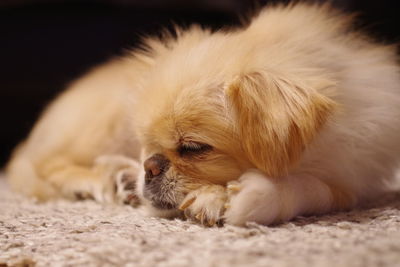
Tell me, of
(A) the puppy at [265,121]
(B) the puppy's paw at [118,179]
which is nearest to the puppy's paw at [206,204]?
(A) the puppy at [265,121]

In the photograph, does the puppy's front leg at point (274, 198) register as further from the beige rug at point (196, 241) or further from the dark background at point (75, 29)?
the dark background at point (75, 29)

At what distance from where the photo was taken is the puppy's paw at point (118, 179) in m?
1.67

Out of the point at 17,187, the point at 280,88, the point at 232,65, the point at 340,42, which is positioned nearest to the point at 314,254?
the point at 280,88

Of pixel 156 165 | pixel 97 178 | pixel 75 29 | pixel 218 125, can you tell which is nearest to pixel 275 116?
pixel 218 125

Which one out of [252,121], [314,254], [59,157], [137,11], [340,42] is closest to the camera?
Result: [314,254]

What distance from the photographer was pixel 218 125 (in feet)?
4.22

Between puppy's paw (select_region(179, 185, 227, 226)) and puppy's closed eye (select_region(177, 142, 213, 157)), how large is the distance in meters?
0.10

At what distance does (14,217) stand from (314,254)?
96 centimetres

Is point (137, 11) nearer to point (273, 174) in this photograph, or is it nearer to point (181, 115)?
point (181, 115)

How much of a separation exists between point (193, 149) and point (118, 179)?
522mm

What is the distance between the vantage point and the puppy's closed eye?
130 centimetres

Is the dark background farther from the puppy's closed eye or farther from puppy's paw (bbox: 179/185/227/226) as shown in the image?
puppy's paw (bbox: 179/185/227/226)

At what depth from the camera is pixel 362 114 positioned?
1.39 metres

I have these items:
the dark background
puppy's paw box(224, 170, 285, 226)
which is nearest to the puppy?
puppy's paw box(224, 170, 285, 226)
